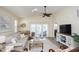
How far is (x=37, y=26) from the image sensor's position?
6.89 ft

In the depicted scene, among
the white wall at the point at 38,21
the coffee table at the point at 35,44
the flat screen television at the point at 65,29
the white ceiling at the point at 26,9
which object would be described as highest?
the white ceiling at the point at 26,9

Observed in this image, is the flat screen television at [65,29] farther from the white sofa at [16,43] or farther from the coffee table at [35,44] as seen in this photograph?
the white sofa at [16,43]

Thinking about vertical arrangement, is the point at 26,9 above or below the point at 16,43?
above

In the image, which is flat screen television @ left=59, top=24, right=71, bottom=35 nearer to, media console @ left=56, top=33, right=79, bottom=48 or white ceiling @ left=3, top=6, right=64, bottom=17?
media console @ left=56, top=33, right=79, bottom=48

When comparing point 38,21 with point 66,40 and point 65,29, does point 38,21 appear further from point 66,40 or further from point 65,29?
point 66,40

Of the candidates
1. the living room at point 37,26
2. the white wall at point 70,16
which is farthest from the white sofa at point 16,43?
the white wall at point 70,16

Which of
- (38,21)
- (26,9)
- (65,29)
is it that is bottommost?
(65,29)

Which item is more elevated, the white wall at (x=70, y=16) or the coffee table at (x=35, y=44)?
the white wall at (x=70, y=16)

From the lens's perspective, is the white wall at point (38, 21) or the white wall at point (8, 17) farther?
the white wall at point (38, 21)

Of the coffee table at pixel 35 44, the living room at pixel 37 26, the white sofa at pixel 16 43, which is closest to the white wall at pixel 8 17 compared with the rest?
the living room at pixel 37 26

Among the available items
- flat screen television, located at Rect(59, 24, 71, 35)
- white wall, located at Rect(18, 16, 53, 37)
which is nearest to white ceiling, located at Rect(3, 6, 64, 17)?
white wall, located at Rect(18, 16, 53, 37)

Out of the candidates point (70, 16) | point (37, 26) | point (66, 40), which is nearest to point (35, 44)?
point (37, 26)

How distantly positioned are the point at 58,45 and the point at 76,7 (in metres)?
0.82

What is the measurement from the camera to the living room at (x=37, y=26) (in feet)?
6.42
